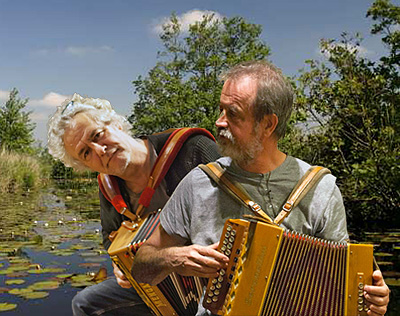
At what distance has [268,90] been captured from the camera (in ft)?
5.17

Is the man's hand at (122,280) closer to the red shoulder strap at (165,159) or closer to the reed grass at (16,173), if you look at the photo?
the red shoulder strap at (165,159)

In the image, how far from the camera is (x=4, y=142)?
21.1m

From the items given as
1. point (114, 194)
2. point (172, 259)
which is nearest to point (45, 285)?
point (114, 194)

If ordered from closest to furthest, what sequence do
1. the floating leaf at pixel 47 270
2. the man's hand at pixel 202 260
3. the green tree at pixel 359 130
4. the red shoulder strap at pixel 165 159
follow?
the man's hand at pixel 202 260 → the red shoulder strap at pixel 165 159 → the floating leaf at pixel 47 270 → the green tree at pixel 359 130

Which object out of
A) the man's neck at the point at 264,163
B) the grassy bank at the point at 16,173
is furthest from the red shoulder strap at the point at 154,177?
the grassy bank at the point at 16,173

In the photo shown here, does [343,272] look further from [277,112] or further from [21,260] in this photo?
[21,260]

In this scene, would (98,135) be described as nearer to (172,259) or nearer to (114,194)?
(114,194)

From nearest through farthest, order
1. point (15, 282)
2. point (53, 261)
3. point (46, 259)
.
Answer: point (15, 282)
point (53, 261)
point (46, 259)

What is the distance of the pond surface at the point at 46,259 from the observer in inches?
169

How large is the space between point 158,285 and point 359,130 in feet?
21.3

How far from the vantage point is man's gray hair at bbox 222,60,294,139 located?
1574 mm

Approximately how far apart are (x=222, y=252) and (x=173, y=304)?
0.72 metres

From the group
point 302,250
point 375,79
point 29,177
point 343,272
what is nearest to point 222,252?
point 302,250

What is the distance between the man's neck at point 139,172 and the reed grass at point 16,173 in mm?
13757
